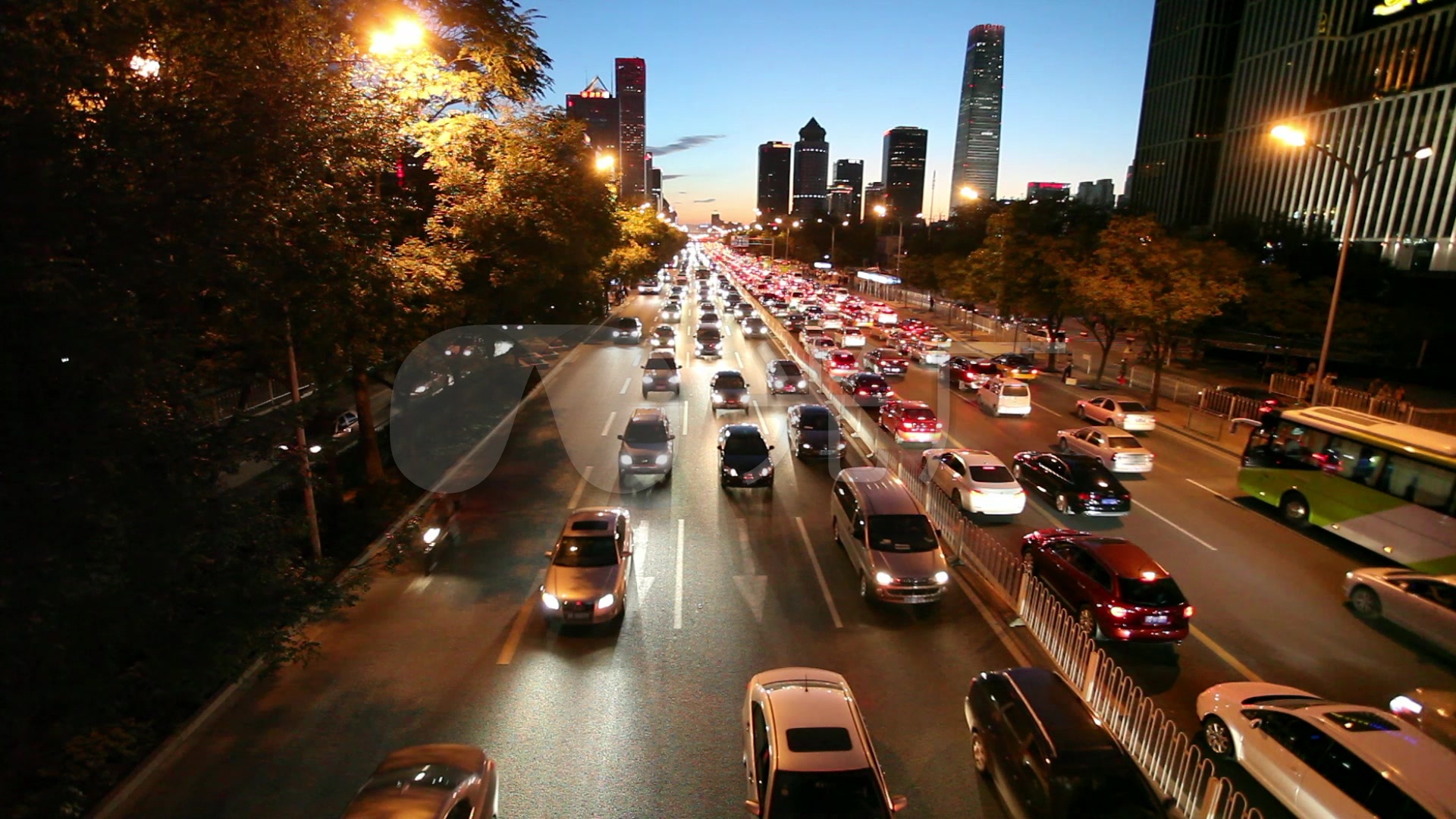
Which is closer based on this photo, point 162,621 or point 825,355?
point 162,621

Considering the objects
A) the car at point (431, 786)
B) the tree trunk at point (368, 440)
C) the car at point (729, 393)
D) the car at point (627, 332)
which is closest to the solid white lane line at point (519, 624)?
the car at point (431, 786)

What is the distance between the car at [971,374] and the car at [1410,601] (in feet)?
57.4

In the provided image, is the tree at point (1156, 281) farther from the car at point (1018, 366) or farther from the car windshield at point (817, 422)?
the car windshield at point (817, 422)

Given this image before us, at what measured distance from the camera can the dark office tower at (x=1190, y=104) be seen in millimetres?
76688

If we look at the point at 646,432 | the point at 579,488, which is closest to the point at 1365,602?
the point at 646,432

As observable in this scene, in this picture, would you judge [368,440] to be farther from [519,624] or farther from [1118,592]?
[1118,592]

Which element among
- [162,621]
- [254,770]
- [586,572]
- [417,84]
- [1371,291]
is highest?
[417,84]

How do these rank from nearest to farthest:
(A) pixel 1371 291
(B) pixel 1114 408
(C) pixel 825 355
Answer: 1. (B) pixel 1114 408
2. (C) pixel 825 355
3. (A) pixel 1371 291

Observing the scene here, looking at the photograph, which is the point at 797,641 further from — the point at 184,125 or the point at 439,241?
the point at 439,241

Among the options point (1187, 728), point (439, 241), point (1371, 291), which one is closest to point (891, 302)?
point (1371, 291)

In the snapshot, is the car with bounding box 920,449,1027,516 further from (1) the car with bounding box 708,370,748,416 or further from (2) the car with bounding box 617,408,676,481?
(1) the car with bounding box 708,370,748,416

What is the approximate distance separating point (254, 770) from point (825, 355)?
31985 mm

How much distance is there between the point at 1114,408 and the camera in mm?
26000

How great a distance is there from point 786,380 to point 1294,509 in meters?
17.4
